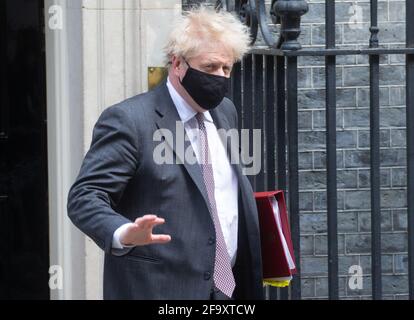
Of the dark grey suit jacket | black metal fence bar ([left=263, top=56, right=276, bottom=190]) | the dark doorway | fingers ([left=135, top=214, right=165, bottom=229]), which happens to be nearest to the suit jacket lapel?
the dark grey suit jacket

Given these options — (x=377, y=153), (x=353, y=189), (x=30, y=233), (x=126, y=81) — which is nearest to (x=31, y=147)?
(x=30, y=233)

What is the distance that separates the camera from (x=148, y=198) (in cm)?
360

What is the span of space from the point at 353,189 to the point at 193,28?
240cm

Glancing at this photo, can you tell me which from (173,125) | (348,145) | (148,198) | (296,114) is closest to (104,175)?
(148,198)

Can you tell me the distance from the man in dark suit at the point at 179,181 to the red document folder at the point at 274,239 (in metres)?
0.11

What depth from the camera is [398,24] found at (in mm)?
5844

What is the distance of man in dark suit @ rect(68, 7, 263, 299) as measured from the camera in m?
3.55

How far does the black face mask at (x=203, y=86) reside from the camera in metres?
3.63

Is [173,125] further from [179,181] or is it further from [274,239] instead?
[274,239]

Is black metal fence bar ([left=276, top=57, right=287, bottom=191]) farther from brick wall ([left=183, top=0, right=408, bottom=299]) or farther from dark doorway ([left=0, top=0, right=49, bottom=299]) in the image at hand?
dark doorway ([left=0, top=0, right=49, bottom=299])

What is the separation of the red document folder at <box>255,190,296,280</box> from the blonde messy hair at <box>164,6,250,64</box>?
0.52 m

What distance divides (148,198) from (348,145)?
7.88 ft

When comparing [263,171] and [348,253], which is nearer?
[263,171]

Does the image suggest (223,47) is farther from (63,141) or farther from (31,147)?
(31,147)
